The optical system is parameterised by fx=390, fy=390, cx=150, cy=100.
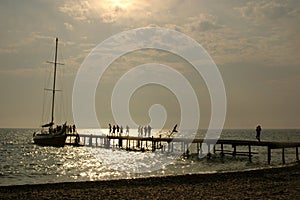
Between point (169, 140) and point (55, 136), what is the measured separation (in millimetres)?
25332

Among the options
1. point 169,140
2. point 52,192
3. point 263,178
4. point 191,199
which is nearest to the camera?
point 191,199

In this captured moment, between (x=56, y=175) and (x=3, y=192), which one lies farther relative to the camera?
(x=56, y=175)

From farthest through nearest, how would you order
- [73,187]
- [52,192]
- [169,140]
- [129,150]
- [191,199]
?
[129,150], [169,140], [73,187], [52,192], [191,199]

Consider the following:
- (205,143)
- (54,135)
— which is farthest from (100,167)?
(54,135)

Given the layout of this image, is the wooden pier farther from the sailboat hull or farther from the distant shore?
the distant shore

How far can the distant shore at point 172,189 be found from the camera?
14.1m

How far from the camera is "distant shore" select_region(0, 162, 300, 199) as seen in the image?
14.1m

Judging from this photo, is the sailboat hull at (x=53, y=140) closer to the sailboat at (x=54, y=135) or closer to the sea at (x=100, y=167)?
the sailboat at (x=54, y=135)

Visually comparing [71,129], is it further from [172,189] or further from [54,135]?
[172,189]

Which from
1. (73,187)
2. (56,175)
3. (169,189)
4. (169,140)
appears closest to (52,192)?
(73,187)

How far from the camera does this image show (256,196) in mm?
13602

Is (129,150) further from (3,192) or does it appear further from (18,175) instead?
(3,192)

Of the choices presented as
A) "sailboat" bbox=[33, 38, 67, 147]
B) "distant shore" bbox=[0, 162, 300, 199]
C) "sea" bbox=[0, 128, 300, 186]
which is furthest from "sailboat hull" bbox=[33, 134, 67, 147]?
"distant shore" bbox=[0, 162, 300, 199]

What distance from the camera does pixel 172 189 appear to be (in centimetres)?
1587
